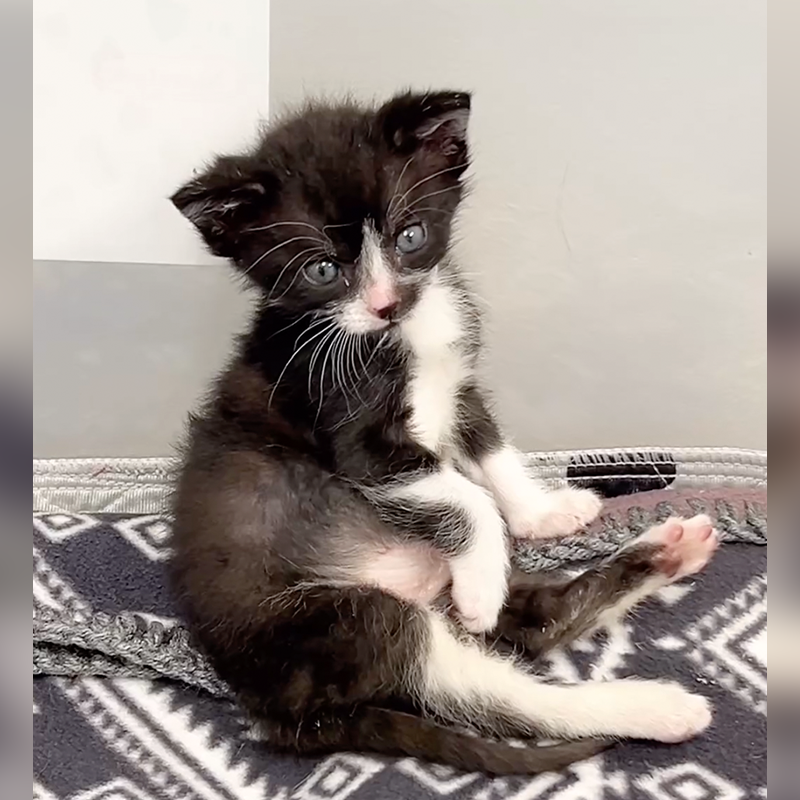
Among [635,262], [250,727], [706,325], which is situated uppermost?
[635,262]

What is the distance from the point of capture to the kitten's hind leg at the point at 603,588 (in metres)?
1.33

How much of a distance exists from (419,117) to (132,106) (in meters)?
0.66

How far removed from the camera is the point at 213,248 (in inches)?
52.5

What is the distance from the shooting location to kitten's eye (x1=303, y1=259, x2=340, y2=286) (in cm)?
126

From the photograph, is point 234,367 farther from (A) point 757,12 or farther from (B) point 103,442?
(A) point 757,12

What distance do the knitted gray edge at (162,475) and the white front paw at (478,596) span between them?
526 mm

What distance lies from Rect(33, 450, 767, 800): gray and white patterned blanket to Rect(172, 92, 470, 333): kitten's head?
1.72 feet

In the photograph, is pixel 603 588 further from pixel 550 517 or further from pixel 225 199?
pixel 225 199

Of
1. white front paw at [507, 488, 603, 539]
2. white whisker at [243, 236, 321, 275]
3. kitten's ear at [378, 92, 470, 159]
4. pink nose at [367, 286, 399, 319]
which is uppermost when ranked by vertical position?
kitten's ear at [378, 92, 470, 159]

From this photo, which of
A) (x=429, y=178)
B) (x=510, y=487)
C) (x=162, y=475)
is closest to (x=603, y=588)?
(x=510, y=487)

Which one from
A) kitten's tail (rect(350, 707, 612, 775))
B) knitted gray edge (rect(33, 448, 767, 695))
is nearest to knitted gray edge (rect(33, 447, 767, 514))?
knitted gray edge (rect(33, 448, 767, 695))

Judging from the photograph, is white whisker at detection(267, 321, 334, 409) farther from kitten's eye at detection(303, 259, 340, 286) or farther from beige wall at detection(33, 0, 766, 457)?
beige wall at detection(33, 0, 766, 457)

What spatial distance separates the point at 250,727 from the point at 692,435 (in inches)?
41.1

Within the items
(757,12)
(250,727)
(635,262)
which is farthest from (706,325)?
(250,727)
